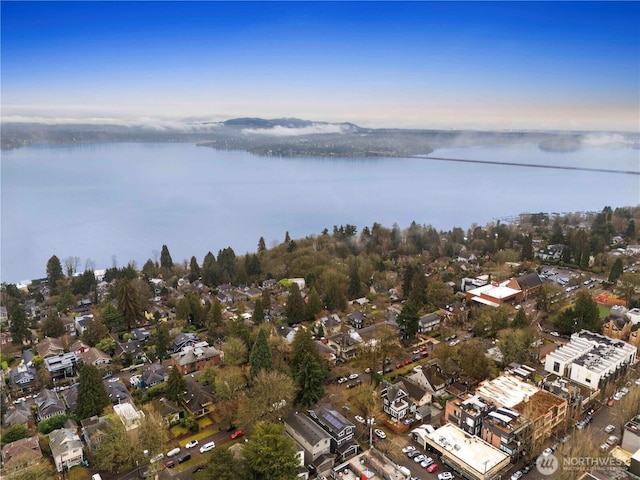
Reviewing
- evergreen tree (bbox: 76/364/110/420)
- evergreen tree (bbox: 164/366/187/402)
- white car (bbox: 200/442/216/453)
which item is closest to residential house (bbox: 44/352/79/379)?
evergreen tree (bbox: 76/364/110/420)

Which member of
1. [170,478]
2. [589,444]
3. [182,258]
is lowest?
[182,258]

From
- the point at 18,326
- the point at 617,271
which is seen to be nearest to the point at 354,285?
the point at 617,271

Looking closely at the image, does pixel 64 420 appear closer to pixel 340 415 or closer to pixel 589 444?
pixel 340 415

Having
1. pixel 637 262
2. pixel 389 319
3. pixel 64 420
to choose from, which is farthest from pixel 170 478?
pixel 637 262

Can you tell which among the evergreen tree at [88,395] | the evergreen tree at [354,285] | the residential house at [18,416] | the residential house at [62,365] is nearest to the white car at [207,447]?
the evergreen tree at [88,395]

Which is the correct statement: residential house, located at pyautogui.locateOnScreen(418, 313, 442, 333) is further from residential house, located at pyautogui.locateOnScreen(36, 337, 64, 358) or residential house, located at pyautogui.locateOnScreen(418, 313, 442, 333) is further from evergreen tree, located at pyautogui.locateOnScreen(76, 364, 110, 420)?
residential house, located at pyautogui.locateOnScreen(36, 337, 64, 358)
